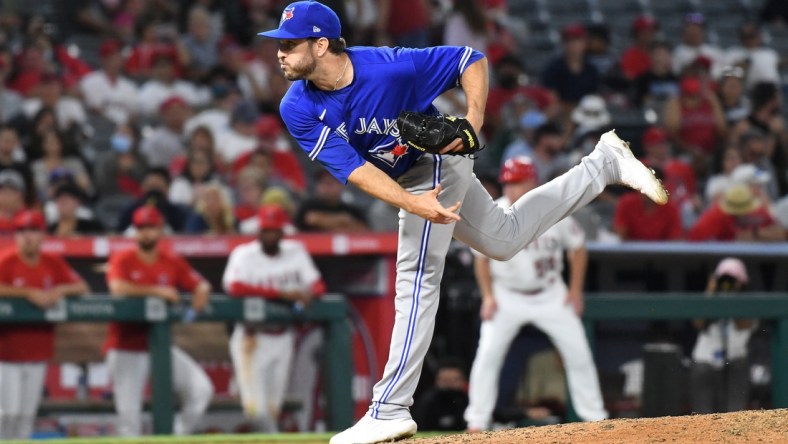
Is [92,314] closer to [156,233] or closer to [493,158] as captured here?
[156,233]

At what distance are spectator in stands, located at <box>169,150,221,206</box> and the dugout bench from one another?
2.07 metres

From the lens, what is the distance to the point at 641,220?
10.8 meters

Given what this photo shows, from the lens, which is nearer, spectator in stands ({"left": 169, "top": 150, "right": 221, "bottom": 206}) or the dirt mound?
the dirt mound

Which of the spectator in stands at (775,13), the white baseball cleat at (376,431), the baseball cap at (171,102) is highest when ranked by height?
the spectator in stands at (775,13)

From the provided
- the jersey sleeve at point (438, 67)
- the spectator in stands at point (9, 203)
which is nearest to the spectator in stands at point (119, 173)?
the spectator in stands at point (9, 203)

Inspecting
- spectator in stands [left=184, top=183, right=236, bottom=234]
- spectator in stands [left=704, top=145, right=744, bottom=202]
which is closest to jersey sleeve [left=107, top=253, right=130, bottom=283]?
spectator in stands [left=184, top=183, right=236, bottom=234]

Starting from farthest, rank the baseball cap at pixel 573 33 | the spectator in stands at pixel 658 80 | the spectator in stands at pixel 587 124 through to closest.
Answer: the spectator in stands at pixel 658 80 → the baseball cap at pixel 573 33 → the spectator in stands at pixel 587 124

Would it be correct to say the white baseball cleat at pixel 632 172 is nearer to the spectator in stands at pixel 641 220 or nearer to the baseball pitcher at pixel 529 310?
the baseball pitcher at pixel 529 310

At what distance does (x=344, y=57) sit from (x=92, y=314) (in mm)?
3624

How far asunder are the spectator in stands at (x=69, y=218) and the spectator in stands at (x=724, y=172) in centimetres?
522

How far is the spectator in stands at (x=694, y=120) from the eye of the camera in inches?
518

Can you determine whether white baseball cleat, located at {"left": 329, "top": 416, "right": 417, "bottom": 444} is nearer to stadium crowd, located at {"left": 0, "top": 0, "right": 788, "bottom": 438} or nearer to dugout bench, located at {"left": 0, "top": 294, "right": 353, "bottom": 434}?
dugout bench, located at {"left": 0, "top": 294, "right": 353, "bottom": 434}

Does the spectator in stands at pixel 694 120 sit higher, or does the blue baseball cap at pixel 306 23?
the spectator in stands at pixel 694 120

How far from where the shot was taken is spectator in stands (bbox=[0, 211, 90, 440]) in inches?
330
